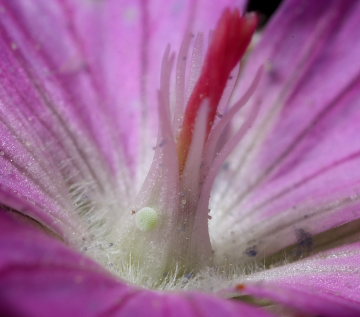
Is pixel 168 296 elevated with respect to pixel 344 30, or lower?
lower

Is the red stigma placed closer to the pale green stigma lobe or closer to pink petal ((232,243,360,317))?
the pale green stigma lobe

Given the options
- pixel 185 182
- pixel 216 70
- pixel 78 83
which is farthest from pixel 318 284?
pixel 78 83

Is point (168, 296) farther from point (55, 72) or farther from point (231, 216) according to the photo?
point (55, 72)

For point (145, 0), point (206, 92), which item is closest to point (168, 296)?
point (206, 92)

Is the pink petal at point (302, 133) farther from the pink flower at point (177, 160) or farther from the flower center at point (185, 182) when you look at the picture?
the flower center at point (185, 182)

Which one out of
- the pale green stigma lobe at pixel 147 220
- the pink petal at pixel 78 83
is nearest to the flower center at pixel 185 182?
the pale green stigma lobe at pixel 147 220

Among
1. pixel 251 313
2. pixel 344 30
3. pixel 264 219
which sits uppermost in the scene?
pixel 344 30
